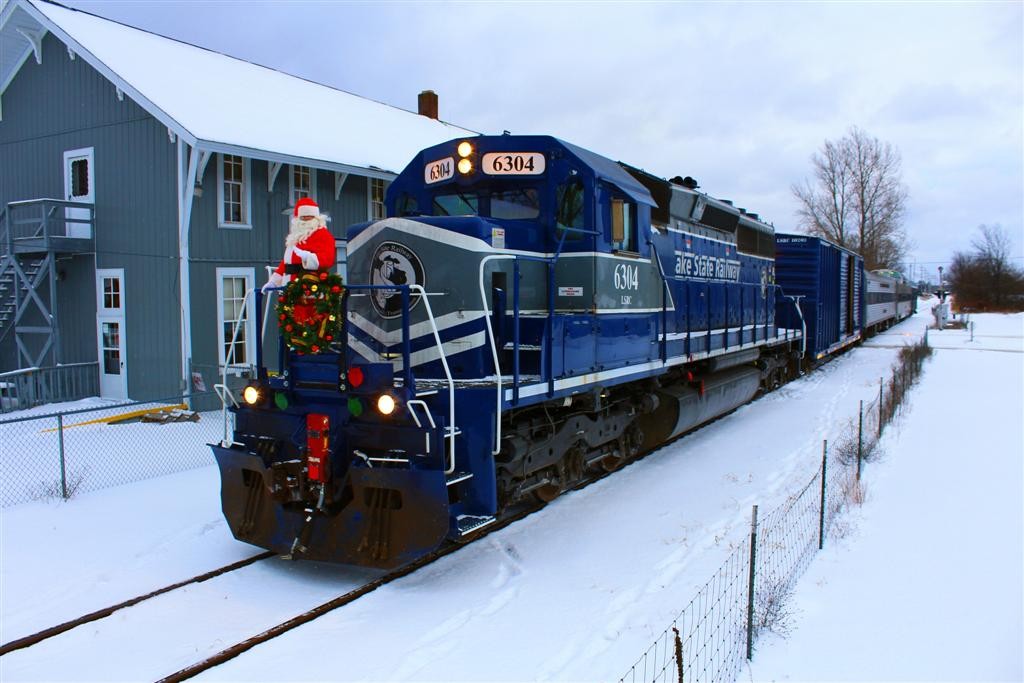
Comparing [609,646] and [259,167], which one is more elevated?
[259,167]

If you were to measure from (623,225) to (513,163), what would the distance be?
1.47 metres

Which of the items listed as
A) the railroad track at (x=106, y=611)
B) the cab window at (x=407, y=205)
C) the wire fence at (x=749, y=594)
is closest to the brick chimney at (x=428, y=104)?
the cab window at (x=407, y=205)

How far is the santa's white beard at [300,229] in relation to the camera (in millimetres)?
5797

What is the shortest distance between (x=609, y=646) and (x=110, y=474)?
7125 millimetres

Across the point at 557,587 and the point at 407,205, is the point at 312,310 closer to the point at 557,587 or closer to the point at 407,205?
the point at 407,205

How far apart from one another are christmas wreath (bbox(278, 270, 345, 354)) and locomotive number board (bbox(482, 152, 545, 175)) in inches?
81.0

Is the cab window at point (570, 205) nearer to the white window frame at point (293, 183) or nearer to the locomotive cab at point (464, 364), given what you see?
the locomotive cab at point (464, 364)

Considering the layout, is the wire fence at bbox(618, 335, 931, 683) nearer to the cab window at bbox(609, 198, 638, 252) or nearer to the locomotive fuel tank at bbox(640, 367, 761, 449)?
the locomotive fuel tank at bbox(640, 367, 761, 449)

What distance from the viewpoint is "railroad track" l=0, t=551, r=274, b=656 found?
4.64 metres

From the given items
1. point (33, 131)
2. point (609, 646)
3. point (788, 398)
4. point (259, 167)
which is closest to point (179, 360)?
point (259, 167)

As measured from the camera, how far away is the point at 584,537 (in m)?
6.63

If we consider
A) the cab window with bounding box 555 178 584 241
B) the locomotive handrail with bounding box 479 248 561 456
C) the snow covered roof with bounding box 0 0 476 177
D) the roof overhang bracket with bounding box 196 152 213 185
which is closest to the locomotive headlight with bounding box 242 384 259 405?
the locomotive handrail with bounding box 479 248 561 456

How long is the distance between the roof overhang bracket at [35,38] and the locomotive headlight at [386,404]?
1473cm

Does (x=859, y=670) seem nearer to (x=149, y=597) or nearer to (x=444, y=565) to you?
(x=444, y=565)
